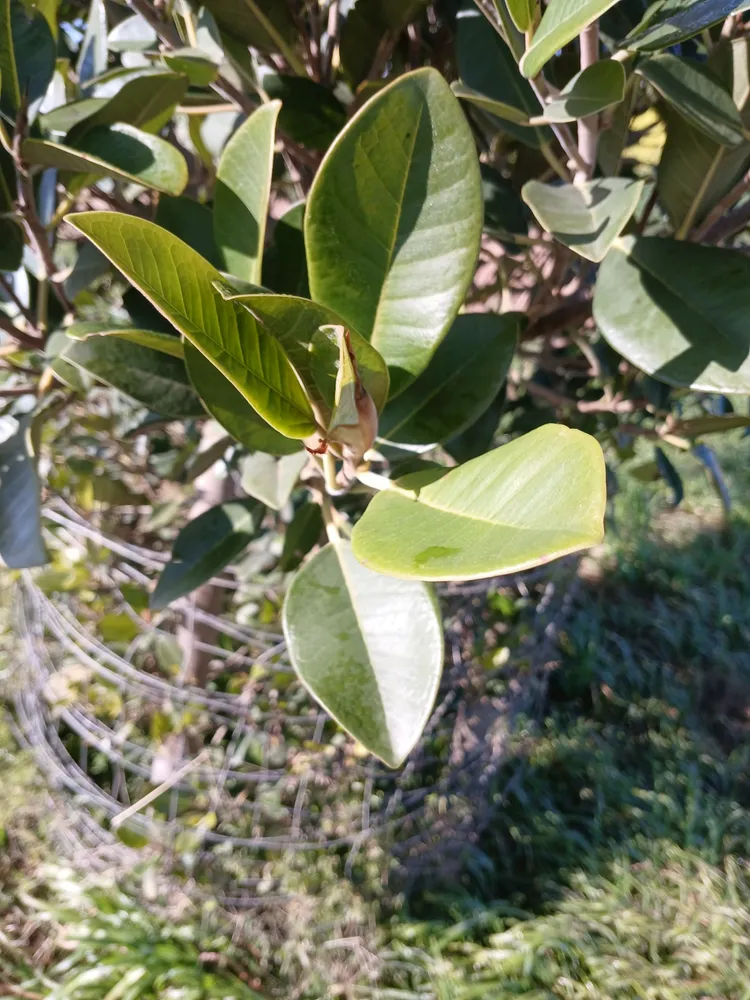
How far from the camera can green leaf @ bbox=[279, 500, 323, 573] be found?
27.9 inches

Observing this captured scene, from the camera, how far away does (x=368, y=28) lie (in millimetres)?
614

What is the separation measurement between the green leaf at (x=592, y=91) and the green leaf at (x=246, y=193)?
17cm

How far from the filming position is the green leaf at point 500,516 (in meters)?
0.24

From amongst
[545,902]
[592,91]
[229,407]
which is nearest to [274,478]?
[229,407]

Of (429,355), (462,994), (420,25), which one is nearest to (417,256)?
(429,355)

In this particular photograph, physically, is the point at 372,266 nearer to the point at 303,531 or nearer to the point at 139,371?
the point at 139,371

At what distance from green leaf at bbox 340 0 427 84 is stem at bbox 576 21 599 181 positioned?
0.20m

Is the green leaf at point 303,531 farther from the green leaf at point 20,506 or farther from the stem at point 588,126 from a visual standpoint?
the stem at point 588,126

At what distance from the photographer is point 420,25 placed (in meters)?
0.73

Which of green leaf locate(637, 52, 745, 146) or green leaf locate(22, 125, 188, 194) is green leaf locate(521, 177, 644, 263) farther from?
Result: green leaf locate(22, 125, 188, 194)

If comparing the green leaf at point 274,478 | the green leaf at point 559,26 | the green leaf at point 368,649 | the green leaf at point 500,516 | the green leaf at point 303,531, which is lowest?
the green leaf at point 303,531

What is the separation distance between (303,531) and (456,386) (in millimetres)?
286

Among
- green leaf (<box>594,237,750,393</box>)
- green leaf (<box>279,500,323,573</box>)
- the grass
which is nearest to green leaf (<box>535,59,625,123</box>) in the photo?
green leaf (<box>594,237,750,393</box>)

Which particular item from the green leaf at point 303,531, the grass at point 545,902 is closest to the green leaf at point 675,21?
the green leaf at point 303,531
